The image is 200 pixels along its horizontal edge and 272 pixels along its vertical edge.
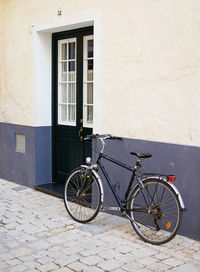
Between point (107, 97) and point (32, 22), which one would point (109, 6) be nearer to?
point (107, 97)

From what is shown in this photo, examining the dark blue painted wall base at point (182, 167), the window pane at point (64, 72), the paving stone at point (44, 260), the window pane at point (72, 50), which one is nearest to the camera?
the paving stone at point (44, 260)

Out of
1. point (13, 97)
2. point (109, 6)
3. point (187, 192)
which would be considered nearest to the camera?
point (187, 192)

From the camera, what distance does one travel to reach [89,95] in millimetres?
6660

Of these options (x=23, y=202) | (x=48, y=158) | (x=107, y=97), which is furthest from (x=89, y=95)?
(x=23, y=202)

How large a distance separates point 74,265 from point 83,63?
3.60 m

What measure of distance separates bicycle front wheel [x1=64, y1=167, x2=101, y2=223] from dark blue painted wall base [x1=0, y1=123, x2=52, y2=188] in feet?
5.31

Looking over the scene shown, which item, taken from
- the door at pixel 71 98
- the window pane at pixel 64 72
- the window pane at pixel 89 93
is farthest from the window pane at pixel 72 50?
the window pane at pixel 89 93

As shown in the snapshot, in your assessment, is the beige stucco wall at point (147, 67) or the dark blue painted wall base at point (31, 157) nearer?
the beige stucco wall at point (147, 67)

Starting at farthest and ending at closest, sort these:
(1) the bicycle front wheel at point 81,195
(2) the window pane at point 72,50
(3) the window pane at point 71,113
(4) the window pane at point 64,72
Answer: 1. (4) the window pane at point 64,72
2. (3) the window pane at point 71,113
3. (2) the window pane at point 72,50
4. (1) the bicycle front wheel at point 81,195

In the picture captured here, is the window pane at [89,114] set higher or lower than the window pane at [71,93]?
lower

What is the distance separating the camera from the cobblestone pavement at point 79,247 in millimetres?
4117

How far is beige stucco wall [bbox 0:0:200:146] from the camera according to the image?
4.68 metres

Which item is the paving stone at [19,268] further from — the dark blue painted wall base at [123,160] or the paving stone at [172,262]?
the dark blue painted wall base at [123,160]

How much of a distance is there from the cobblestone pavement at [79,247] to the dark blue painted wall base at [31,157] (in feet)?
4.60
